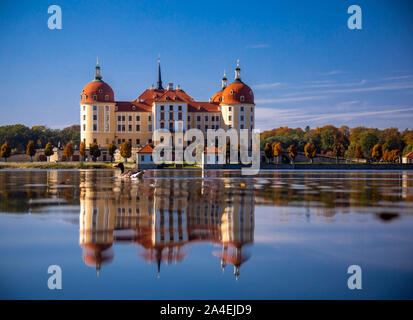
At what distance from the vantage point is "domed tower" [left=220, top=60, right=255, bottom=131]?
8819 cm

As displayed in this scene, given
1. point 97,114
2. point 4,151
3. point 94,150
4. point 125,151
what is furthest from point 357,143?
point 4,151

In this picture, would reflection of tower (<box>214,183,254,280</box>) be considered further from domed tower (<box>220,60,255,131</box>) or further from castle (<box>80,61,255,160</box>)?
domed tower (<box>220,60,255,131</box>)

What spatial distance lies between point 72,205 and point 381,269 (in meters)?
10.2

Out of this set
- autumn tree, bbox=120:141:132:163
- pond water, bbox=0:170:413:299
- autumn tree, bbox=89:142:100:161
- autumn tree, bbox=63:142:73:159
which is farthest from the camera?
autumn tree, bbox=63:142:73:159

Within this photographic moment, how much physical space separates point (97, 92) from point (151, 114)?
11.2m

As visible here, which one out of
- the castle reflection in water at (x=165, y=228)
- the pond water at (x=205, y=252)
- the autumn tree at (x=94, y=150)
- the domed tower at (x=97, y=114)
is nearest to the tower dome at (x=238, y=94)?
the domed tower at (x=97, y=114)

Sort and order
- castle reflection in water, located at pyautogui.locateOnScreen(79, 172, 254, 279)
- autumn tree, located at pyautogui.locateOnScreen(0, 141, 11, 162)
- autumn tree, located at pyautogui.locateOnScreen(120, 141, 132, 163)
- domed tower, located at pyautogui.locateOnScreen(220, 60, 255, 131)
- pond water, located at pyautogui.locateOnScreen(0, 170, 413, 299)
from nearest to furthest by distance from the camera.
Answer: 1. pond water, located at pyautogui.locateOnScreen(0, 170, 413, 299)
2. castle reflection in water, located at pyautogui.locateOnScreen(79, 172, 254, 279)
3. autumn tree, located at pyautogui.locateOnScreen(120, 141, 132, 163)
4. autumn tree, located at pyautogui.locateOnScreen(0, 141, 11, 162)
5. domed tower, located at pyautogui.locateOnScreen(220, 60, 255, 131)

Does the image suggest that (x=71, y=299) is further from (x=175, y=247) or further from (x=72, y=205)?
(x=72, y=205)

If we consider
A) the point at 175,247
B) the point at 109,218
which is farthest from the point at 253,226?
the point at 109,218

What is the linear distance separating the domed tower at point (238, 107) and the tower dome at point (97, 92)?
2268cm

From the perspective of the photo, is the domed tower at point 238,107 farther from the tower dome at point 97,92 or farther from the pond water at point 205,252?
the pond water at point 205,252

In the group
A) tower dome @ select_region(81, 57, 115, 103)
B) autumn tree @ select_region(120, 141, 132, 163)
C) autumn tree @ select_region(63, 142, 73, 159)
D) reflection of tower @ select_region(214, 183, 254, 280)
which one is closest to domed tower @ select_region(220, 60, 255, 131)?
tower dome @ select_region(81, 57, 115, 103)

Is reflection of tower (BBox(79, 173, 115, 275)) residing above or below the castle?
below

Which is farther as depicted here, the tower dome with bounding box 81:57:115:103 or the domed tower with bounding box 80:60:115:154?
the tower dome with bounding box 81:57:115:103
